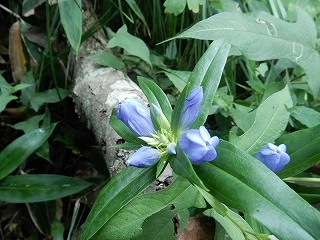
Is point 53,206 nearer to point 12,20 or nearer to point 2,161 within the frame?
point 2,161

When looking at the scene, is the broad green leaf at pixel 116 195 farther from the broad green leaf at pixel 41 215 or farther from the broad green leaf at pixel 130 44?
→ the broad green leaf at pixel 41 215

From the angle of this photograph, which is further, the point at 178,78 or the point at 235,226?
the point at 178,78

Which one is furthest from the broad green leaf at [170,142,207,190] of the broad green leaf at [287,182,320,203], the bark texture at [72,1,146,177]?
the broad green leaf at [287,182,320,203]

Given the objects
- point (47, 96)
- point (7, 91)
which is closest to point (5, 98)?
point (7, 91)

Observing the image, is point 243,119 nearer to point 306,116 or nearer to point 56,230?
point 306,116

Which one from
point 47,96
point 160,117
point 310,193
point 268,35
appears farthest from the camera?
point 47,96

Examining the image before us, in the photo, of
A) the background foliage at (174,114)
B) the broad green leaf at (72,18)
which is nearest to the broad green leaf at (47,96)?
the background foliage at (174,114)

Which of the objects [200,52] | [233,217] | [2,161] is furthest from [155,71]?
[233,217]
